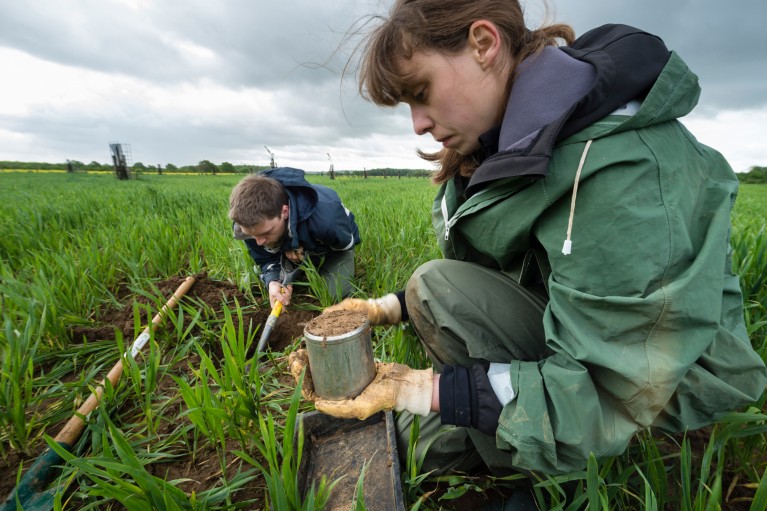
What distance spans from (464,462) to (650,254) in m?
0.92

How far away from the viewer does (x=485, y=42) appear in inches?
38.6

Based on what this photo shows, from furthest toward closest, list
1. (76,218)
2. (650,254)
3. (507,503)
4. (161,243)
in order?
(76,218), (161,243), (507,503), (650,254)

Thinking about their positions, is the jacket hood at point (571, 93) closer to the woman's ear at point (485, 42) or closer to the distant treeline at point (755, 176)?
the woman's ear at point (485, 42)

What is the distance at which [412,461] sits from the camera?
112 centimetres

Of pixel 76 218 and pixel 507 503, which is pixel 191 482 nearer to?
pixel 507 503

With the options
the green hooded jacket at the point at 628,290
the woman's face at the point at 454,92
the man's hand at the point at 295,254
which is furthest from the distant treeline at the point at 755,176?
the woman's face at the point at 454,92

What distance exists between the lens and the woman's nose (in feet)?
3.51

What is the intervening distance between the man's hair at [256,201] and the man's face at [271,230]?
0.03 meters

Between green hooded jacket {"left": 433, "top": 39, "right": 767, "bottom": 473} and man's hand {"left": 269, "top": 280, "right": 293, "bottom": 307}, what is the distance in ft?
5.22

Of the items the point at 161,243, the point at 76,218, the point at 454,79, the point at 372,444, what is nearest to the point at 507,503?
the point at 372,444

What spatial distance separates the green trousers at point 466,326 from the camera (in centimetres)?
117

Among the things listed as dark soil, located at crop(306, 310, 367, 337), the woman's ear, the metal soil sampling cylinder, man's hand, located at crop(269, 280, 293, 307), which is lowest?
man's hand, located at crop(269, 280, 293, 307)

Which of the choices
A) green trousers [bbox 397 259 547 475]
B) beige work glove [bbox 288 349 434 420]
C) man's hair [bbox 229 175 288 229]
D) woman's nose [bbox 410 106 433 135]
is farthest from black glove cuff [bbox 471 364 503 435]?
man's hair [bbox 229 175 288 229]

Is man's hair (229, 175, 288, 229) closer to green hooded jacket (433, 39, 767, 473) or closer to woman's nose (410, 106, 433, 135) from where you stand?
woman's nose (410, 106, 433, 135)
